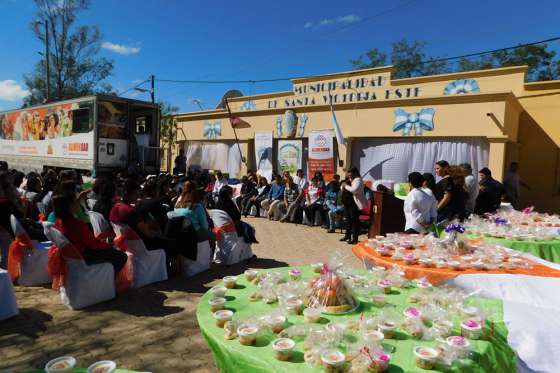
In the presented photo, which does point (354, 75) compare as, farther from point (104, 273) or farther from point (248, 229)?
point (104, 273)

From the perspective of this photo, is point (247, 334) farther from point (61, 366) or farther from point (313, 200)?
point (313, 200)

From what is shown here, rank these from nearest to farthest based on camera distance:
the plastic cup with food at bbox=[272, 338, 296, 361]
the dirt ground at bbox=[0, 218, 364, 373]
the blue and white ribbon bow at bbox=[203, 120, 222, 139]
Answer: the plastic cup with food at bbox=[272, 338, 296, 361]
the dirt ground at bbox=[0, 218, 364, 373]
the blue and white ribbon bow at bbox=[203, 120, 222, 139]

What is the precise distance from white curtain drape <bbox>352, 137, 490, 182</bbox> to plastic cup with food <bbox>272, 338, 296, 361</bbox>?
9.88 metres

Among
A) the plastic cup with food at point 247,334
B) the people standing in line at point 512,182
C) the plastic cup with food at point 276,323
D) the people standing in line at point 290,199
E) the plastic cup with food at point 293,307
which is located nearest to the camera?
the plastic cup with food at point 247,334

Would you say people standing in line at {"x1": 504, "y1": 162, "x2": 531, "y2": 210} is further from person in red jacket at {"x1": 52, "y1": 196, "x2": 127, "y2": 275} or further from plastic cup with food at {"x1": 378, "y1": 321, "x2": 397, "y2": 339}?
person in red jacket at {"x1": 52, "y1": 196, "x2": 127, "y2": 275}

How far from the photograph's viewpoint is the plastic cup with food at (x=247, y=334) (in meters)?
1.89

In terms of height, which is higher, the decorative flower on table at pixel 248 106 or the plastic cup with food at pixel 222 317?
the decorative flower on table at pixel 248 106

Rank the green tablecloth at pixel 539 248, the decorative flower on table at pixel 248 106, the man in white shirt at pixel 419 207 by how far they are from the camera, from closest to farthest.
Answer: the green tablecloth at pixel 539 248
the man in white shirt at pixel 419 207
the decorative flower on table at pixel 248 106

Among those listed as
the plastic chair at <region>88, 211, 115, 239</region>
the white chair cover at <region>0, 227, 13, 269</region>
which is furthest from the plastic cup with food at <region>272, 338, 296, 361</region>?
the white chair cover at <region>0, 227, 13, 269</region>

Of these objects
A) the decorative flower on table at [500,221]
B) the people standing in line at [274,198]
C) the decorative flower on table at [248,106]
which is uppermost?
the decorative flower on table at [248,106]

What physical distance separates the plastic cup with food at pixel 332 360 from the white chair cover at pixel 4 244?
561 cm

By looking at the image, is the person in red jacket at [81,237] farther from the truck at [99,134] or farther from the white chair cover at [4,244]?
the truck at [99,134]

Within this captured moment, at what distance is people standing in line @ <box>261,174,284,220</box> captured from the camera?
11117mm

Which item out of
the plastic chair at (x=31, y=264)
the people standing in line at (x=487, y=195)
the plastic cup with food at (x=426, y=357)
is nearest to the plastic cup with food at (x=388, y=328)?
the plastic cup with food at (x=426, y=357)
